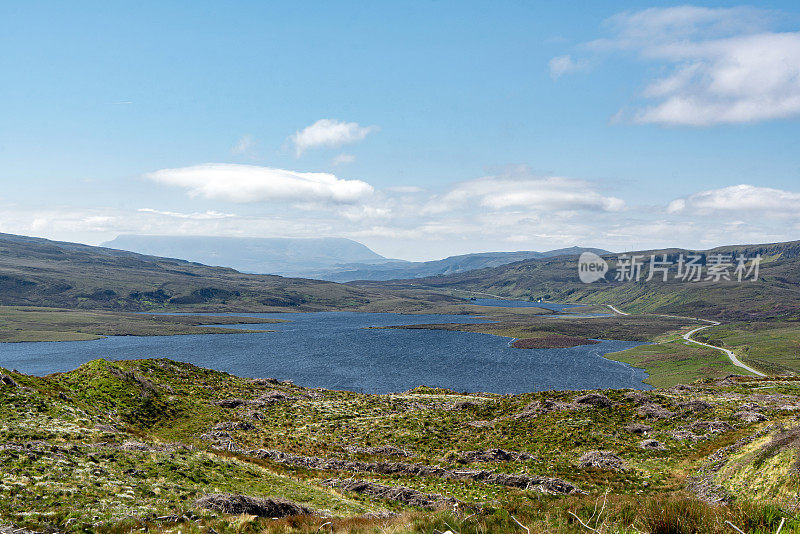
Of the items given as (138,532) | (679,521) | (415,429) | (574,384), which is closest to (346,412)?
(415,429)

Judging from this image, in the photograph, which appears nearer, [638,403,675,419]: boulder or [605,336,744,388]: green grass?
[638,403,675,419]: boulder

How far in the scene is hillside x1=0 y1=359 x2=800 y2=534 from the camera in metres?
16.2

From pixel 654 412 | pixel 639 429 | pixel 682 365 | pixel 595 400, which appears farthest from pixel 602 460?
pixel 682 365

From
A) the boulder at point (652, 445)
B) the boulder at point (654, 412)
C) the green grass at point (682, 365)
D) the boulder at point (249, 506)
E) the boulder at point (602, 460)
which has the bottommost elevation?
the green grass at point (682, 365)

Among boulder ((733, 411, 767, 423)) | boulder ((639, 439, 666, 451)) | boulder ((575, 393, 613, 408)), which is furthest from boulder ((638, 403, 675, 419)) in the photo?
boulder ((639, 439, 666, 451))

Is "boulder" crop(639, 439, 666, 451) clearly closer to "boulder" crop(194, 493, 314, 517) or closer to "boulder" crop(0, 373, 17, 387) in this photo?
"boulder" crop(194, 493, 314, 517)

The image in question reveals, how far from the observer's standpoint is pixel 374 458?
40281 mm

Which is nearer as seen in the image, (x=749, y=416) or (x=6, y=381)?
(x=6, y=381)

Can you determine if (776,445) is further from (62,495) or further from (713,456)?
(62,495)

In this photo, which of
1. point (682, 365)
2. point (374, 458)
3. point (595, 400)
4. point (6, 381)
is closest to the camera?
point (6, 381)

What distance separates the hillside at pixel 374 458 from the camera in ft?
53.1

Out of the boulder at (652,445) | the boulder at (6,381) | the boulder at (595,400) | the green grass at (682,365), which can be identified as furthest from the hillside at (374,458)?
the green grass at (682,365)

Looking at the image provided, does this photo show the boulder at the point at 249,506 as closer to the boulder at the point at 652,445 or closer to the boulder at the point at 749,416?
the boulder at the point at 652,445

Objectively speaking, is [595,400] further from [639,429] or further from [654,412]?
[639,429]
